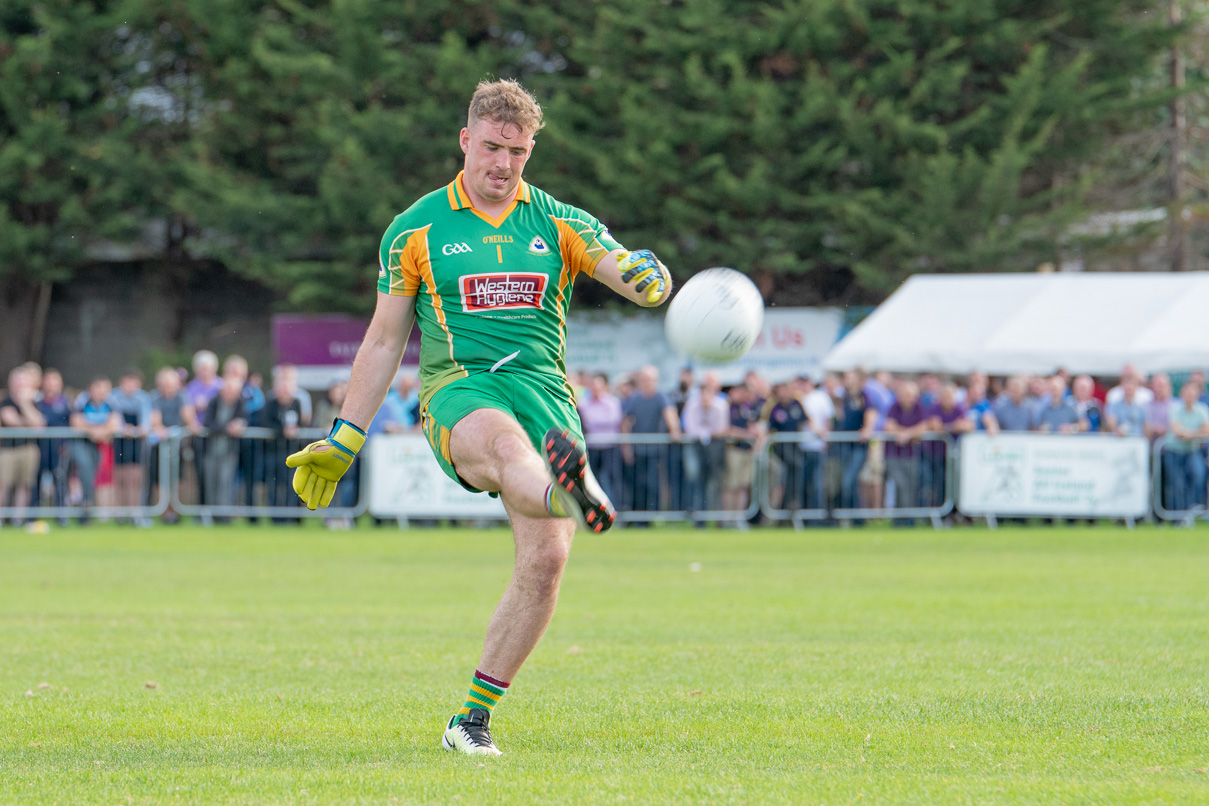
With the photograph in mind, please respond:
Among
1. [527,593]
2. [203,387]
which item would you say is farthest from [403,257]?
[203,387]

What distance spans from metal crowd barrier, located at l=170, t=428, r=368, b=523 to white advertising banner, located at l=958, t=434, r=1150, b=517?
805 centimetres

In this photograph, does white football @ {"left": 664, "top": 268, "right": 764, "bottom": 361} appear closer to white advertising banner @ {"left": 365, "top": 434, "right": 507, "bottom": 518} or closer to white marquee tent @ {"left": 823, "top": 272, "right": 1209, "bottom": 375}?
white advertising banner @ {"left": 365, "top": 434, "right": 507, "bottom": 518}

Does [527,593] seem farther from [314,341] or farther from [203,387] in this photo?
[314,341]

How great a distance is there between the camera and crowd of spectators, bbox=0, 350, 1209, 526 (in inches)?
806

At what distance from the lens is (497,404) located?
593 cm

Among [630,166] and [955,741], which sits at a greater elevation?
[630,166]

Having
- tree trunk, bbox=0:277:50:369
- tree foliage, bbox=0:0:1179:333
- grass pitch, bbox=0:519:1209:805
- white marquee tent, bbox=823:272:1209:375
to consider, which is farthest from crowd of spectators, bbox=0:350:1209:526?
tree trunk, bbox=0:277:50:369

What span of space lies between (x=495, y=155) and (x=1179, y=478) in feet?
53.3

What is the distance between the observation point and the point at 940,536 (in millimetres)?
19094

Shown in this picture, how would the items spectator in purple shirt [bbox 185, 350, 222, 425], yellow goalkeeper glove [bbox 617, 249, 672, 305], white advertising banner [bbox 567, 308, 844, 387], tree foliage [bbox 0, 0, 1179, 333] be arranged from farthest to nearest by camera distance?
1. tree foliage [bbox 0, 0, 1179, 333]
2. white advertising banner [bbox 567, 308, 844, 387]
3. spectator in purple shirt [bbox 185, 350, 222, 425]
4. yellow goalkeeper glove [bbox 617, 249, 672, 305]

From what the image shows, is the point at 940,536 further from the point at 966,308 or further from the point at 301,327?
the point at 301,327

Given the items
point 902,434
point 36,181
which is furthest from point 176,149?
point 902,434

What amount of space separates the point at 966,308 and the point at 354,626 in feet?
56.1

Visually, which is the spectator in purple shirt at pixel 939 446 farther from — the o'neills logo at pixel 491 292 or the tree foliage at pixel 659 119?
the o'neills logo at pixel 491 292
